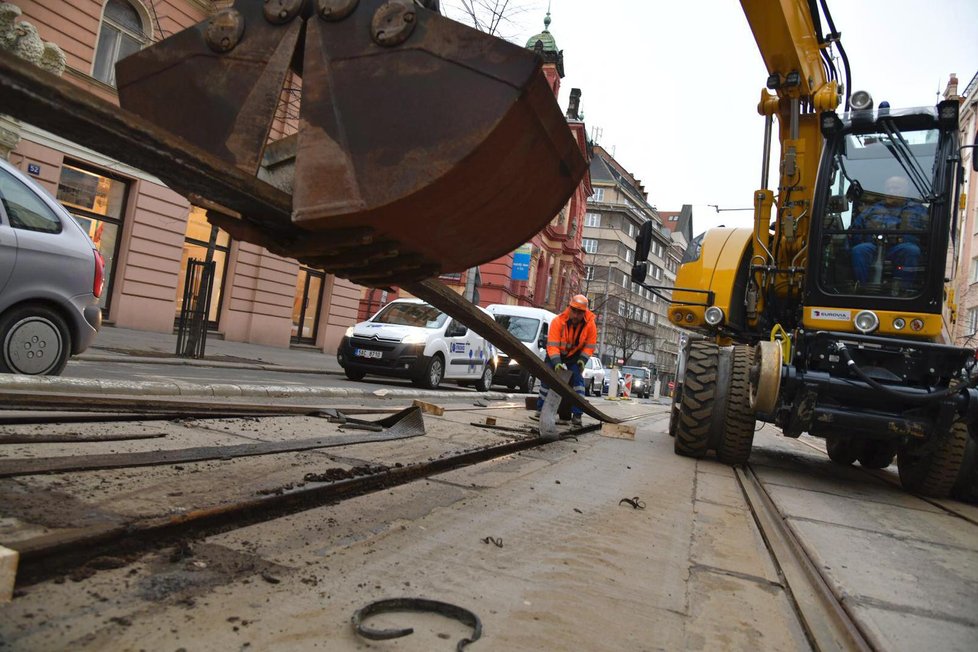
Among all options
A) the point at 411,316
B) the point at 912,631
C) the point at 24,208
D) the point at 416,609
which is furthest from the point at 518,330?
the point at 416,609

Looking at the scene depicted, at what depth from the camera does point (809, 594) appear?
2.96 metres

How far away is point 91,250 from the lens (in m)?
5.73

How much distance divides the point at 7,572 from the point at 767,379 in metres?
5.67

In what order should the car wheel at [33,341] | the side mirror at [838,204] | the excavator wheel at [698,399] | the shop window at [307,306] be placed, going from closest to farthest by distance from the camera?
the car wheel at [33,341], the side mirror at [838,204], the excavator wheel at [698,399], the shop window at [307,306]

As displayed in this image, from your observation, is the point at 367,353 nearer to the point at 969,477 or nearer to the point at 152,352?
the point at 152,352

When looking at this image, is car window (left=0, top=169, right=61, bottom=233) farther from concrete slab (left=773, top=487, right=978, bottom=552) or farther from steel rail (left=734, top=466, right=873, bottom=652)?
concrete slab (left=773, top=487, right=978, bottom=552)

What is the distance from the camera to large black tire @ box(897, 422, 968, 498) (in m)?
6.38

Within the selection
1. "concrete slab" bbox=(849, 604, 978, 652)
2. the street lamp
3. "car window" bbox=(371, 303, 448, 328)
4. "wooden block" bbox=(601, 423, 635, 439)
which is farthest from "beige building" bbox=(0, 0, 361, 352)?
the street lamp

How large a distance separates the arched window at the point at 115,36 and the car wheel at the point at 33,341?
11.8m

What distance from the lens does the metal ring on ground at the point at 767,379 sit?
6.00 meters

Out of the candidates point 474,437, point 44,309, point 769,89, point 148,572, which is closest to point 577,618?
point 148,572

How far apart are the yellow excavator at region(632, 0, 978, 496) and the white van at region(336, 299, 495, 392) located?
6073mm

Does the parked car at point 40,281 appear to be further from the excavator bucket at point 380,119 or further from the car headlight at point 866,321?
the car headlight at point 866,321

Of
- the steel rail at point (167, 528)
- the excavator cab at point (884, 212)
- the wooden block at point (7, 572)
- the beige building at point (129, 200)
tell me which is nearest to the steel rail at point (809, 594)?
the steel rail at point (167, 528)
